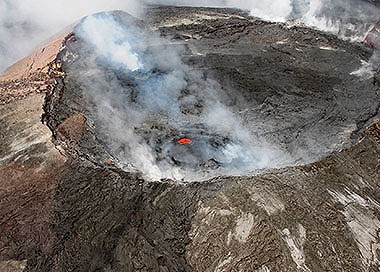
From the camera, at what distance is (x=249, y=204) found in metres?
9.77

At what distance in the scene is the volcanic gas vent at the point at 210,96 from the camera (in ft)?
40.4

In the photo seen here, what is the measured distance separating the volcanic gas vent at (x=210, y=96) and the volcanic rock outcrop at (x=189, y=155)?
57mm

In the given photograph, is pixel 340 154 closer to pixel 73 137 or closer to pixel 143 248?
pixel 143 248

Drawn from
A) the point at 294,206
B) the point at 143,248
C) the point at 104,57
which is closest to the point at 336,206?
the point at 294,206

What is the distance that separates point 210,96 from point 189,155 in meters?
3.26

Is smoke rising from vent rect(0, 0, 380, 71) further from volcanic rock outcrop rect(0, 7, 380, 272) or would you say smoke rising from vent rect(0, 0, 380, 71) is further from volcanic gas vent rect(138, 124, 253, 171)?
volcanic gas vent rect(138, 124, 253, 171)

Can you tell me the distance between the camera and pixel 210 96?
49.2 ft

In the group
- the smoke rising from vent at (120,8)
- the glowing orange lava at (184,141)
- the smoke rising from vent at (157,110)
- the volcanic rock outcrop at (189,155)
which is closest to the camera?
the volcanic rock outcrop at (189,155)

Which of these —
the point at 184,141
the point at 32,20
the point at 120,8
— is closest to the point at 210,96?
the point at 184,141

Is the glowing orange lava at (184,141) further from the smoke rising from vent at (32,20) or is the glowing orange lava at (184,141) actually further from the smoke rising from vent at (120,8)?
the smoke rising from vent at (120,8)

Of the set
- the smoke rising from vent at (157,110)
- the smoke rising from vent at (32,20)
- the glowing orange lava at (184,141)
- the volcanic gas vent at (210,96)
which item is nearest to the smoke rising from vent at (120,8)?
the smoke rising from vent at (32,20)

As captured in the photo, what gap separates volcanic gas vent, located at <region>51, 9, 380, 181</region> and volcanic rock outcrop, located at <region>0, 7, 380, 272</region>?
57 mm

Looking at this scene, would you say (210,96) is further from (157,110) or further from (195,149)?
(195,149)

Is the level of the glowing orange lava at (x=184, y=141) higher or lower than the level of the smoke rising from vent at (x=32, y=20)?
lower
